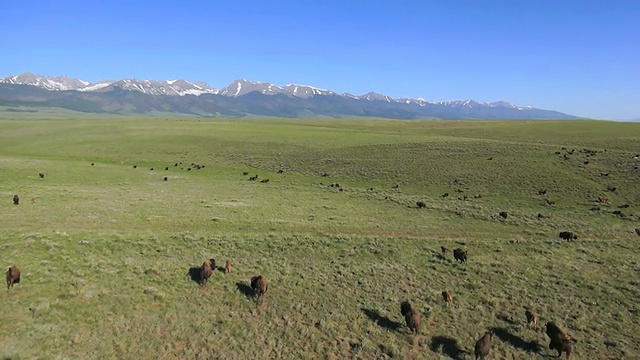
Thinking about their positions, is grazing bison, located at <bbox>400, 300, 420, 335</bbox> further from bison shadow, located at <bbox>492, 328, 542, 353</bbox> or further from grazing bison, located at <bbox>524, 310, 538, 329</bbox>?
grazing bison, located at <bbox>524, 310, 538, 329</bbox>

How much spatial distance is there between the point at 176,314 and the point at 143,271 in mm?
4379

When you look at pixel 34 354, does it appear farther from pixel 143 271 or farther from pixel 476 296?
pixel 476 296

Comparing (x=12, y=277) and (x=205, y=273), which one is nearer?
(x=12, y=277)

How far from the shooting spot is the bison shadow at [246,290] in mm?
18494

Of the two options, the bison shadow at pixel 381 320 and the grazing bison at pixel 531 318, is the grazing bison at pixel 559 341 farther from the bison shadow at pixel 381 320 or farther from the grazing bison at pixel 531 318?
the bison shadow at pixel 381 320

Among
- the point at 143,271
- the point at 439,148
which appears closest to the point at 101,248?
the point at 143,271

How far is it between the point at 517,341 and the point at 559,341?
155 centimetres

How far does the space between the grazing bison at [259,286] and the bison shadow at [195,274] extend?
2.69 metres

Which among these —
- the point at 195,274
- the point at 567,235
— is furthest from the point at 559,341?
the point at 567,235

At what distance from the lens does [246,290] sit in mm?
18922

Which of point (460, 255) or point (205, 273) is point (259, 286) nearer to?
point (205, 273)

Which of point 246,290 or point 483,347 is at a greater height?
point 483,347

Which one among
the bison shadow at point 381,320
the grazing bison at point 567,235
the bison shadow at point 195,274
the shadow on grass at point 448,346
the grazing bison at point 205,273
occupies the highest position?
the grazing bison at point 567,235

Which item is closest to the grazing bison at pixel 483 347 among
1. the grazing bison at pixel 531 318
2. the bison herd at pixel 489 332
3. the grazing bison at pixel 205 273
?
the bison herd at pixel 489 332
